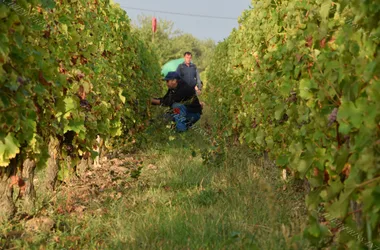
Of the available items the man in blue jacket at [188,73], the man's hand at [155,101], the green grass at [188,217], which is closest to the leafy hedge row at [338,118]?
the green grass at [188,217]

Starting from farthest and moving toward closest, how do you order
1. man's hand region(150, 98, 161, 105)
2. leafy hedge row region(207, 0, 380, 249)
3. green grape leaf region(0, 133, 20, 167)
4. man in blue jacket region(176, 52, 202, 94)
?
man in blue jacket region(176, 52, 202, 94) → man's hand region(150, 98, 161, 105) → green grape leaf region(0, 133, 20, 167) → leafy hedge row region(207, 0, 380, 249)

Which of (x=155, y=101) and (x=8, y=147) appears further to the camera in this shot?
(x=155, y=101)

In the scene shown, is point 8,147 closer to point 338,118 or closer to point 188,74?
point 338,118

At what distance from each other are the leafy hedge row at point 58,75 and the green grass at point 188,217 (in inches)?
31.0

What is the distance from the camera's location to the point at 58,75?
5.42 m

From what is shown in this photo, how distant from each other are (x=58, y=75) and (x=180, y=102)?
7931mm

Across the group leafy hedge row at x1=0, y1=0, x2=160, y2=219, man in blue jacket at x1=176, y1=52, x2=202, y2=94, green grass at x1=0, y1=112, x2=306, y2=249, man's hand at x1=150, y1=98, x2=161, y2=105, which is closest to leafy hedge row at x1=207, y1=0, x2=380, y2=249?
green grass at x1=0, y1=112, x2=306, y2=249

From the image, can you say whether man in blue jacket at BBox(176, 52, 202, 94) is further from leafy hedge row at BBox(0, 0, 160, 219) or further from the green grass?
the green grass

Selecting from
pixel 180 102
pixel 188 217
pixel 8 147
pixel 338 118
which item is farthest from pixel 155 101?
pixel 338 118

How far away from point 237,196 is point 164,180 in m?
1.63

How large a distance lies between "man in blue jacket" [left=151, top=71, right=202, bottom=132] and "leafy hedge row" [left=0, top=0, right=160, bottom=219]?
8.62 feet

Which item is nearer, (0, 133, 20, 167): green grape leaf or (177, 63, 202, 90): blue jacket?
(0, 133, 20, 167): green grape leaf

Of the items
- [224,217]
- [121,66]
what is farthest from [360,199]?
[121,66]

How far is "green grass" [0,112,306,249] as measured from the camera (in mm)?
4258
